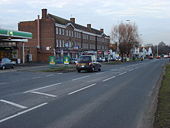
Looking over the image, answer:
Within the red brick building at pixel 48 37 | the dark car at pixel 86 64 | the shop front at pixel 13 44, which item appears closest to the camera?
the dark car at pixel 86 64

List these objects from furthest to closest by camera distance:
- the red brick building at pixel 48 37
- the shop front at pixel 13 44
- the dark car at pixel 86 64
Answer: the red brick building at pixel 48 37 < the shop front at pixel 13 44 < the dark car at pixel 86 64

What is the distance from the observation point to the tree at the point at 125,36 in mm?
72312

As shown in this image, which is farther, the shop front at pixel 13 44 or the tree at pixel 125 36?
the tree at pixel 125 36

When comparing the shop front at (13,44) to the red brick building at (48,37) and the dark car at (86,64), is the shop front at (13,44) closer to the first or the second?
the red brick building at (48,37)

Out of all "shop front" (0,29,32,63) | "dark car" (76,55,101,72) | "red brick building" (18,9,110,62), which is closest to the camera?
"dark car" (76,55,101,72)

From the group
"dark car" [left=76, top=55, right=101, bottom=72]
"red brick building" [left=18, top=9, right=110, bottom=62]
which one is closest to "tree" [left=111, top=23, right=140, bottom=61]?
"red brick building" [left=18, top=9, right=110, bottom=62]

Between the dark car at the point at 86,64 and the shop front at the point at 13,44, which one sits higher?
the shop front at the point at 13,44

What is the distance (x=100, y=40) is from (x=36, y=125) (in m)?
98.7

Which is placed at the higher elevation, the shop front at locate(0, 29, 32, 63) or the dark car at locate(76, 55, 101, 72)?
the shop front at locate(0, 29, 32, 63)

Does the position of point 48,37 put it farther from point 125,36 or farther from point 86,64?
point 86,64

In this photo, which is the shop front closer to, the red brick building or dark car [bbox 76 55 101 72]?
the red brick building

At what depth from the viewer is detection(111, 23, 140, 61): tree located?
72312 mm

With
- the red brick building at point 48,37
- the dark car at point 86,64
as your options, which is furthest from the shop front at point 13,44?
the dark car at point 86,64

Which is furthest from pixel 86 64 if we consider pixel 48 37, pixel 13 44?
pixel 48 37
